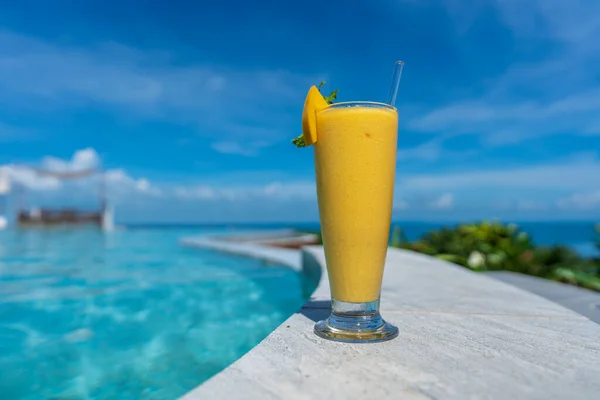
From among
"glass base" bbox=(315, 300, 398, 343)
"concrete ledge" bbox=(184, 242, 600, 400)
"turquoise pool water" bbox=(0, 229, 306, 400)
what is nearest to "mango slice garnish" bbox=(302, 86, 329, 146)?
"glass base" bbox=(315, 300, 398, 343)

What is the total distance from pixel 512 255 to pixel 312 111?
455cm

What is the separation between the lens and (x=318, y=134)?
4.84ft

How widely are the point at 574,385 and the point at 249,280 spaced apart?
4.43m

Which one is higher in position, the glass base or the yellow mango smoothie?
the yellow mango smoothie

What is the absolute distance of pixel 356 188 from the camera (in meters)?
1.40

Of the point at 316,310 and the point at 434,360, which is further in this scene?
the point at 316,310

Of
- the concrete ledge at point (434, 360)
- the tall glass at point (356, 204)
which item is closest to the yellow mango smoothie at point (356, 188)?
the tall glass at point (356, 204)

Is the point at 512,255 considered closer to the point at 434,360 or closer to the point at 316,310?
the point at 316,310

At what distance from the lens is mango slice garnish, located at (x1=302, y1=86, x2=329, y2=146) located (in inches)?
57.3

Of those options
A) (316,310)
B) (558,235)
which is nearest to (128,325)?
(316,310)

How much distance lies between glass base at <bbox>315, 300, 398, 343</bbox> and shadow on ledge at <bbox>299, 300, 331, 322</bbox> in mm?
274

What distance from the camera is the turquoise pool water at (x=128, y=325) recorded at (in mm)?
2004

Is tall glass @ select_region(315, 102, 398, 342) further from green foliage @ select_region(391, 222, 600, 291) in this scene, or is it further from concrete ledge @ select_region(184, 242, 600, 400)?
green foliage @ select_region(391, 222, 600, 291)

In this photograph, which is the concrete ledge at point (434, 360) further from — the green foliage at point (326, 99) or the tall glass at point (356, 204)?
the green foliage at point (326, 99)
